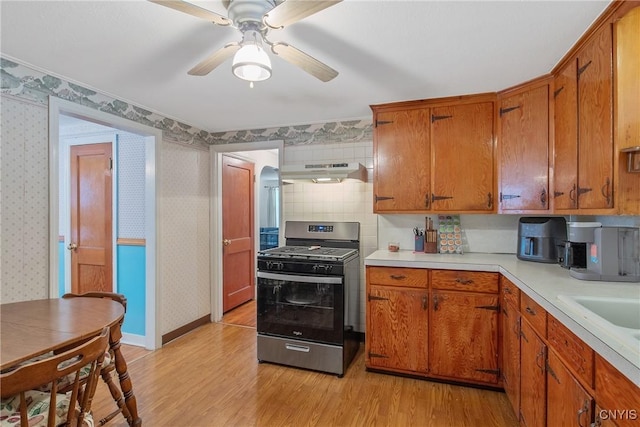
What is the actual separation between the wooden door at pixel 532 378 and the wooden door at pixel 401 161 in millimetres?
1223

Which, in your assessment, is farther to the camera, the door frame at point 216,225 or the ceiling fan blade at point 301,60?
the door frame at point 216,225

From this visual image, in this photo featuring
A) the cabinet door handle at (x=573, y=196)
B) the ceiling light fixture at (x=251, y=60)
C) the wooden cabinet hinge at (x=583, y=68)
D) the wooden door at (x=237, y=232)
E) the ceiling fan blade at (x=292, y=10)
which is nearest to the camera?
the ceiling fan blade at (x=292, y=10)

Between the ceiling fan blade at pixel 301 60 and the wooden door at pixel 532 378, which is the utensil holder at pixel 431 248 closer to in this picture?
the wooden door at pixel 532 378

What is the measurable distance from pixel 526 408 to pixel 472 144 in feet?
5.92

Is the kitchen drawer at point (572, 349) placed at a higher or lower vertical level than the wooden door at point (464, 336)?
higher

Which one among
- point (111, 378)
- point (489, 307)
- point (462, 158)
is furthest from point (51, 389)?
point (462, 158)

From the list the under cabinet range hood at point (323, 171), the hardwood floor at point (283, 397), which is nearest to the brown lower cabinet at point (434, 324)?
the hardwood floor at point (283, 397)

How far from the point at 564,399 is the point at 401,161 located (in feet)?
6.16

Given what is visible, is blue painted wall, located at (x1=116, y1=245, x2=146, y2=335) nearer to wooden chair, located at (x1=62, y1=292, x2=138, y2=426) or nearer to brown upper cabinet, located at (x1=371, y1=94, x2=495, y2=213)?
wooden chair, located at (x1=62, y1=292, x2=138, y2=426)

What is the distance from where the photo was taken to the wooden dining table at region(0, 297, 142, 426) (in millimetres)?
1183

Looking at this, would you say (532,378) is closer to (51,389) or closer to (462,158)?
(462,158)

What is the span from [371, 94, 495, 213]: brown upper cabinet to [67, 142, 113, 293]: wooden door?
2751 mm

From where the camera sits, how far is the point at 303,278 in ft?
8.21

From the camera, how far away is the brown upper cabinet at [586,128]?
4.72 feet
